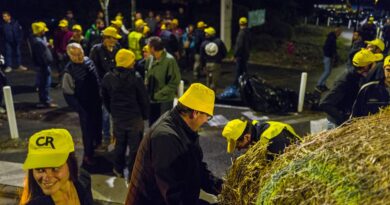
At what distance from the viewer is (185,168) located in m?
3.16

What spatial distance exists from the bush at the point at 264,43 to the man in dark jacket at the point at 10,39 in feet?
30.0

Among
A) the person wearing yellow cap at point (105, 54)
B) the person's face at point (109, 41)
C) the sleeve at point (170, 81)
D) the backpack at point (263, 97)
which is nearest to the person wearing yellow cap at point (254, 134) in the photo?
the sleeve at point (170, 81)

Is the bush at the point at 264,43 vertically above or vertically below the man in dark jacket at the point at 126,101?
below

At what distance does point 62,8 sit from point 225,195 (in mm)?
18861

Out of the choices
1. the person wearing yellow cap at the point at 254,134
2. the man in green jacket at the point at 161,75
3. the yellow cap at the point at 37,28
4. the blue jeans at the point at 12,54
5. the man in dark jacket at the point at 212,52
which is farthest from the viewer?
the blue jeans at the point at 12,54

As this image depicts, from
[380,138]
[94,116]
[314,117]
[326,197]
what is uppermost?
[380,138]

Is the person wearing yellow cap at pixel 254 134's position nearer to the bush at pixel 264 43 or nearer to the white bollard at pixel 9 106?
the white bollard at pixel 9 106

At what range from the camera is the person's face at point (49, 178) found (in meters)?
2.56

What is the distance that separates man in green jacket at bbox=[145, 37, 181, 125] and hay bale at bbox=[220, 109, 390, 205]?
3726mm

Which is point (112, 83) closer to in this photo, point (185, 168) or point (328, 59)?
point (185, 168)

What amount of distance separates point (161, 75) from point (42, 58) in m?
3.83

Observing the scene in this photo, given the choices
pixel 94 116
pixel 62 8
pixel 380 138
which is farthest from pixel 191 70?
pixel 380 138

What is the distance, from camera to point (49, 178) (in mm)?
2566

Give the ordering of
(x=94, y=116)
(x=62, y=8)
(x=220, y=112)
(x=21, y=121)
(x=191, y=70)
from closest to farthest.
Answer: (x=94, y=116) → (x=21, y=121) → (x=220, y=112) → (x=191, y=70) → (x=62, y=8)
